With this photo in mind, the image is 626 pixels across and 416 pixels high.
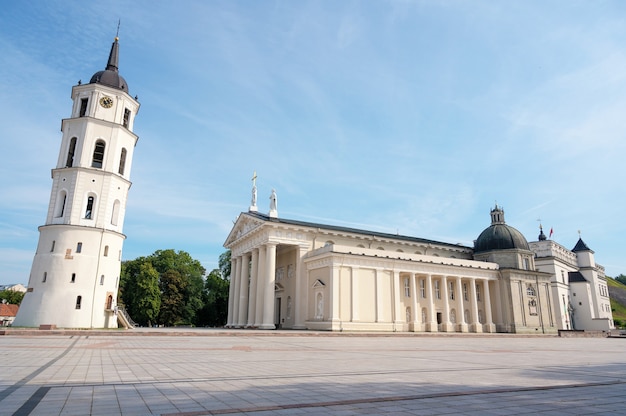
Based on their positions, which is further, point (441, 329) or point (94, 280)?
point (441, 329)

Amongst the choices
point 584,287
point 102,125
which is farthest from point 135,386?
point 584,287

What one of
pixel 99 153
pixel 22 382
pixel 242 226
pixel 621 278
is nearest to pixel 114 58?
pixel 99 153

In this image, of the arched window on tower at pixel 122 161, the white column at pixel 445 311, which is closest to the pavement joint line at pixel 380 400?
the arched window on tower at pixel 122 161

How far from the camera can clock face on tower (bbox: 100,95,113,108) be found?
133ft

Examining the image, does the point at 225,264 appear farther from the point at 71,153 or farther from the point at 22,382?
the point at 22,382

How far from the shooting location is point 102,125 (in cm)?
3956

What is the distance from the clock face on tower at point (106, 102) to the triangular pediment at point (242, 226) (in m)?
19.2

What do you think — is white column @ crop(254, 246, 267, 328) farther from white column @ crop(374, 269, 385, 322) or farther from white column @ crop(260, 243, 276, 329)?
white column @ crop(374, 269, 385, 322)

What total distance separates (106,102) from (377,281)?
1307 inches

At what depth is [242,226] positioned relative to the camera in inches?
2221

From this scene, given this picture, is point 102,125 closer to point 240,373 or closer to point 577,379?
point 240,373

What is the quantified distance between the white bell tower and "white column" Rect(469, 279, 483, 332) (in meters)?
40.4

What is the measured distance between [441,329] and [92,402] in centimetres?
4875

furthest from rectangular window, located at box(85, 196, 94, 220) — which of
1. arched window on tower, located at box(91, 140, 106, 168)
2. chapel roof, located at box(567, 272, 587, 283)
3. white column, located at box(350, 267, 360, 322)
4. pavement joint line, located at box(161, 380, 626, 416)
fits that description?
chapel roof, located at box(567, 272, 587, 283)
